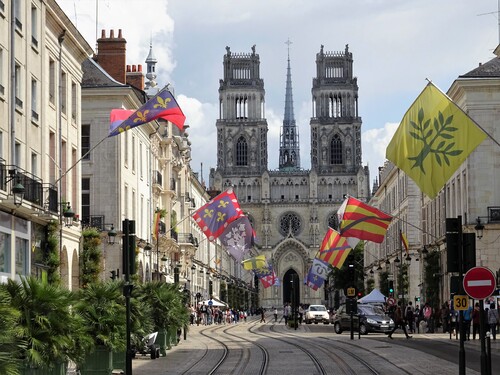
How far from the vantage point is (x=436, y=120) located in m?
29.7

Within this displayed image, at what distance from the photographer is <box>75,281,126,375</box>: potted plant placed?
2773 cm

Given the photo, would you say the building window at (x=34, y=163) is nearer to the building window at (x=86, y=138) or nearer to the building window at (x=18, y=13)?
the building window at (x=18, y=13)

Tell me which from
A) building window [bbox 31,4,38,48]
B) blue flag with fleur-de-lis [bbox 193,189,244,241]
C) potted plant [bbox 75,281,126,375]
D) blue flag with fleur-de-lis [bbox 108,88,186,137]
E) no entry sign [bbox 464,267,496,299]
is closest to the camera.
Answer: no entry sign [bbox 464,267,496,299]

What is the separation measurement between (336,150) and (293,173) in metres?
7.48

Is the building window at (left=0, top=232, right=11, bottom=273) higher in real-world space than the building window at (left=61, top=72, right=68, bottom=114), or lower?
lower

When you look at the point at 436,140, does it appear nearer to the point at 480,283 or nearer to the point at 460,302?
the point at 460,302

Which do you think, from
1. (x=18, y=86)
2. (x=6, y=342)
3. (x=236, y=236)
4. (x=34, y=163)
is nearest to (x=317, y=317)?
(x=236, y=236)

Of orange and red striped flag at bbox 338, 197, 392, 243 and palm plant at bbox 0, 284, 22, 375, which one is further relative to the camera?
orange and red striped flag at bbox 338, 197, 392, 243

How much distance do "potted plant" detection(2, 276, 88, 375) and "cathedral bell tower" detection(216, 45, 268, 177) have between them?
167m

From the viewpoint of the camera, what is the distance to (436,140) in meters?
29.6

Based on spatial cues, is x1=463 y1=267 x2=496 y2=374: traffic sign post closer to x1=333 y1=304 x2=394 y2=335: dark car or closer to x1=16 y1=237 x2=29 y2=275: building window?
x1=16 y1=237 x2=29 y2=275: building window

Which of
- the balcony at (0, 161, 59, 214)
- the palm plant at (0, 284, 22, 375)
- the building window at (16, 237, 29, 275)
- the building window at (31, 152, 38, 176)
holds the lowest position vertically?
the palm plant at (0, 284, 22, 375)

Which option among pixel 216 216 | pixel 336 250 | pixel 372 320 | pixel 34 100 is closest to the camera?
pixel 34 100

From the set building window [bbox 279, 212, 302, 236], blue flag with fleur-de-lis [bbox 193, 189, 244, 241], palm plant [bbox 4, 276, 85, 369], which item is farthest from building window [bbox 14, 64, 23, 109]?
building window [bbox 279, 212, 302, 236]
